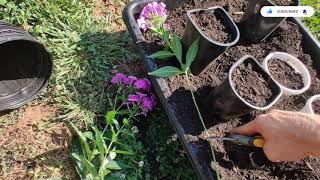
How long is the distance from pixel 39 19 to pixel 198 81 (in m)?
1.01

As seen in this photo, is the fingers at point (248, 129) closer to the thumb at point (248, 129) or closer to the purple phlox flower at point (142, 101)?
the thumb at point (248, 129)

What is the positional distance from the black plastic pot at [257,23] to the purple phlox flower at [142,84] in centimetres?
63

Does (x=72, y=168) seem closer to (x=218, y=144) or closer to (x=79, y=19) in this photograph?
(x=218, y=144)

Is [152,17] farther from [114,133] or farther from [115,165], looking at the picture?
[115,165]

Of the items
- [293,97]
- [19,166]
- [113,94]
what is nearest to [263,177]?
[293,97]

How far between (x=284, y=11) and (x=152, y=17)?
69cm

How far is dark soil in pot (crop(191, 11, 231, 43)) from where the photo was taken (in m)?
1.96

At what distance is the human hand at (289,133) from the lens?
1523 mm

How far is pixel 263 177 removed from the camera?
1796 mm

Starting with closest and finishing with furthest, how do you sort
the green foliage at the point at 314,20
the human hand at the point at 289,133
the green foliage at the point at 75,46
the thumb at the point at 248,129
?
the human hand at the point at 289,133, the thumb at the point at 248,129, the green foliage at the point at 75,46, the green foliage at the point at 314,20

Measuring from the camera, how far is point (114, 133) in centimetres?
182

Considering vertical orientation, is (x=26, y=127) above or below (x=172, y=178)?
above

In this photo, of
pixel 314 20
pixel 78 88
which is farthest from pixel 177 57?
pixel 314 20

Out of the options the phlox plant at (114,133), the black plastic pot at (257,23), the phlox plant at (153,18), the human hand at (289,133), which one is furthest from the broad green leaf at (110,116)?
the black plastic pot at (257,23)
